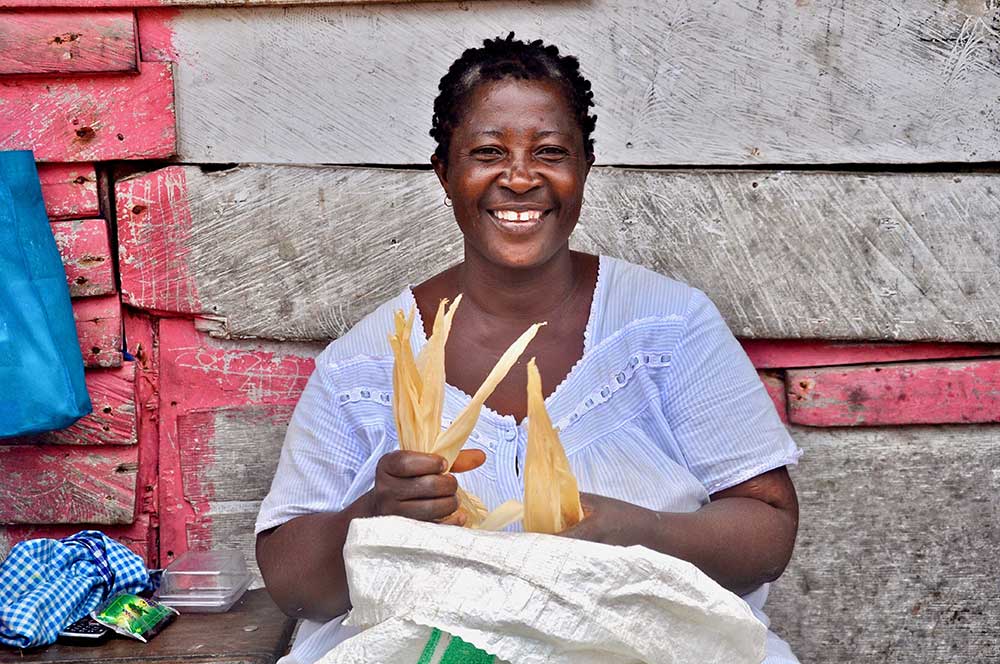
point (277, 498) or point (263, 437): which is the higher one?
point (277, 498)

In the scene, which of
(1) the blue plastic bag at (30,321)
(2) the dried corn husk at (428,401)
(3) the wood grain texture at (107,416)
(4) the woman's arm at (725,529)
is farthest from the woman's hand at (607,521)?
(3) the wood grain texture at (107,416)

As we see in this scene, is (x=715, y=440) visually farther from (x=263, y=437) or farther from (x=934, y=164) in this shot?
(x=263, y=437)

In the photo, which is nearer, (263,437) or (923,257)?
(923,257)

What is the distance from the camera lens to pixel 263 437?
2811 mm

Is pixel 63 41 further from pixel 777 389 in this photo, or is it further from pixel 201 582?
pixel 777 389

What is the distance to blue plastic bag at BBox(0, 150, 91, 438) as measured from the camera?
246cm

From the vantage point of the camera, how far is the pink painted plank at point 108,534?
9.31 feet

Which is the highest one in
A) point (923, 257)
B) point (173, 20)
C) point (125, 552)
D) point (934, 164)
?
point (173, 20)

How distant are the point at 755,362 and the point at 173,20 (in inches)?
58.5

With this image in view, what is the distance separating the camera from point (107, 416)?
2781 mm

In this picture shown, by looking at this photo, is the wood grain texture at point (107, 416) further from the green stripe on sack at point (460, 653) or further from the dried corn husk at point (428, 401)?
the green stripe on sack at point (460, 653)

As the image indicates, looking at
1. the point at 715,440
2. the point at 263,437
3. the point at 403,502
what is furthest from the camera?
the point at 263,437

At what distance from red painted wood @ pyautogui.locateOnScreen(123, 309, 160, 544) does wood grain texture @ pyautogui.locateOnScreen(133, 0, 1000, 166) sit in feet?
1.35

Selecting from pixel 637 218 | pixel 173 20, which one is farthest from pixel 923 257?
pixel 173 20
